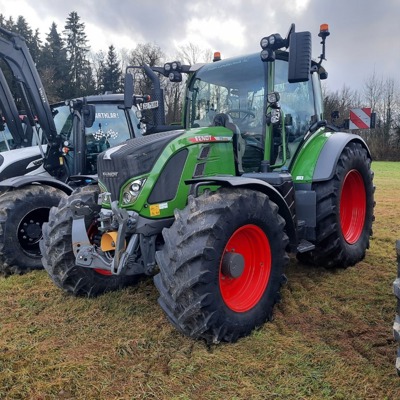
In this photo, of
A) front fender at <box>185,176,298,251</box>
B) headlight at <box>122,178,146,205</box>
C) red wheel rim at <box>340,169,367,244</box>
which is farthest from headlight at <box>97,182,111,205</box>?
red wheel rim at <box>340,169,367,244</box>

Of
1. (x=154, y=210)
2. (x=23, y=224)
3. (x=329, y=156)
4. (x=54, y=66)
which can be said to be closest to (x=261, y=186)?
(x=154, y=210)

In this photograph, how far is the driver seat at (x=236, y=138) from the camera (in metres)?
3.88

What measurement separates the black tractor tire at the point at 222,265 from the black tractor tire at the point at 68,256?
1.16 metres

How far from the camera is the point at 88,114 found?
5703 mm

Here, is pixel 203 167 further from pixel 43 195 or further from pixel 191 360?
pixel 43 195

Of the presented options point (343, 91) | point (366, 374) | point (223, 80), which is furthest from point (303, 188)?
point (343, 91)

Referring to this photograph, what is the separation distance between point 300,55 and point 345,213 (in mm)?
2386

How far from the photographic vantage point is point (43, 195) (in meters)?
5.23

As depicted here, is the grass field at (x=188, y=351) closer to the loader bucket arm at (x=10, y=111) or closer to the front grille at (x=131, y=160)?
the front grille at (x=131, y=160)

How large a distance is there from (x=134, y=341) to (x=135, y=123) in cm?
434

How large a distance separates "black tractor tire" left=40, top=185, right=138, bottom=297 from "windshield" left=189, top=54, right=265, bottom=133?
4.95 ft

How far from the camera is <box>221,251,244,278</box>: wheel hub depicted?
3.03 m

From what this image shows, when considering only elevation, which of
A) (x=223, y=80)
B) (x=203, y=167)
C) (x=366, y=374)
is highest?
(x=223, y=80)

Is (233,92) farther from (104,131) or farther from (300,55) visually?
(104,131)
